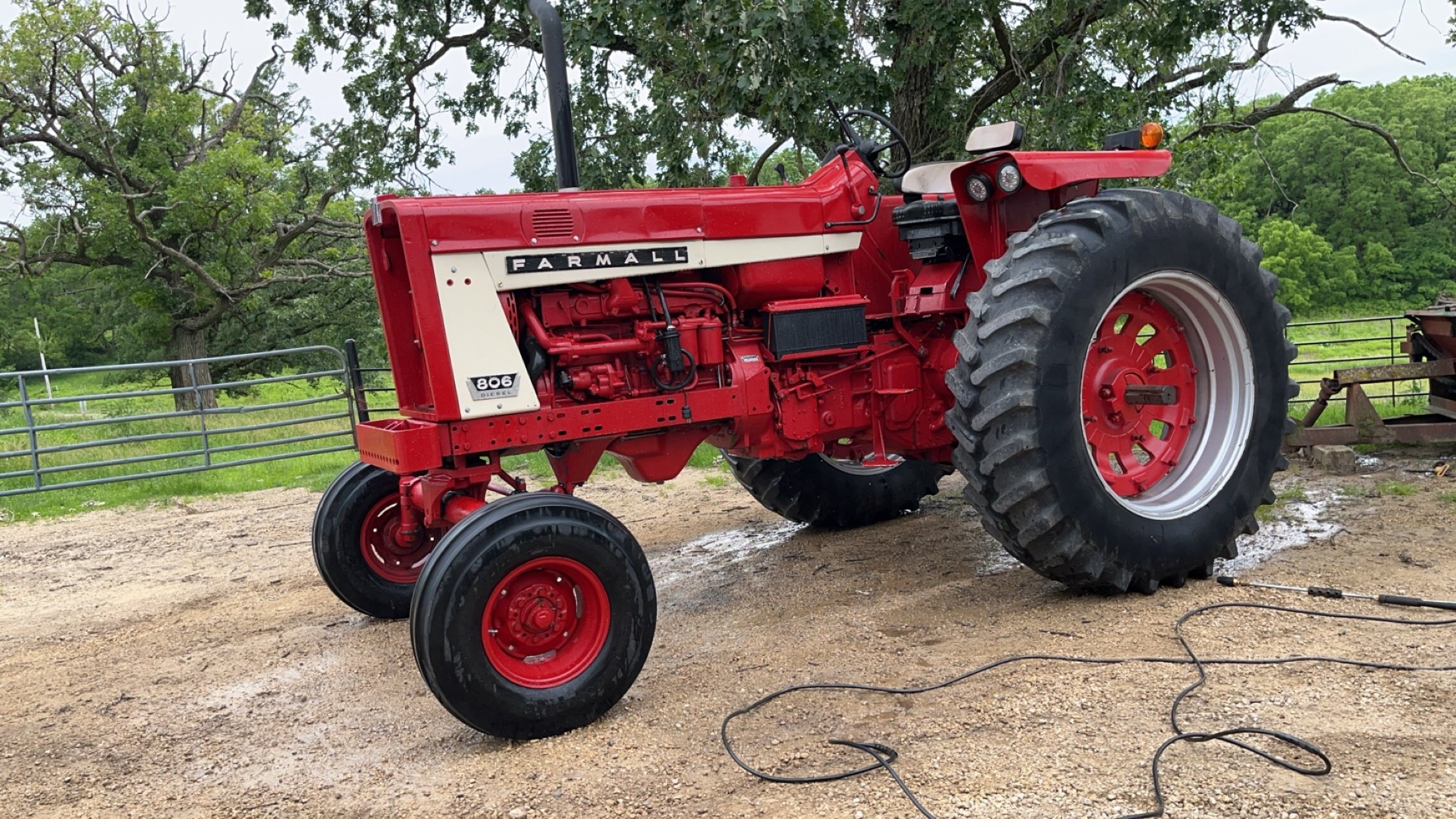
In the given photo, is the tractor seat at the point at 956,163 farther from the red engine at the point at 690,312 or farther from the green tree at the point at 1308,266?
the green tree at the point at 1308,266

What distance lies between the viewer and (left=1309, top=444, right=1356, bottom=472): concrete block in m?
6.60

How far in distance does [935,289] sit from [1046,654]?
1723mm

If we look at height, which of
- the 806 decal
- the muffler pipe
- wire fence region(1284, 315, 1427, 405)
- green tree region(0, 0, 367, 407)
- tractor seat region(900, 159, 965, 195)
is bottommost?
wire fence region(1284, 315, 1427, 405)

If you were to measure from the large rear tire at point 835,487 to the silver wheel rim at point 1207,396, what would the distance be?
154cm

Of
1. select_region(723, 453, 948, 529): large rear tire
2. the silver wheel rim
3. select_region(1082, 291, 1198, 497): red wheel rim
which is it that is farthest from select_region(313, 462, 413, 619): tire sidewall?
the silver wheel rim

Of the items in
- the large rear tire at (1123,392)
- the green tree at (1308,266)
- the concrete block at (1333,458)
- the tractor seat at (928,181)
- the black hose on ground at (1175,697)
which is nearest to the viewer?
the black hose on ground at (1175,697)

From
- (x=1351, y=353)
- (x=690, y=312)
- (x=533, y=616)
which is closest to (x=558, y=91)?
(x=690, y=312)

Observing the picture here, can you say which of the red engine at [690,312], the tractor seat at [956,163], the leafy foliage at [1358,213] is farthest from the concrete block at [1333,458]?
the leafy foliage at [1358,213]

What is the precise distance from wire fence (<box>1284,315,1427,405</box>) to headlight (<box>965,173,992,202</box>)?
1516mm

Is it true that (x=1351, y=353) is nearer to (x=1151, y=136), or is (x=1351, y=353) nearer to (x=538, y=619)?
(x=1151, y=136)

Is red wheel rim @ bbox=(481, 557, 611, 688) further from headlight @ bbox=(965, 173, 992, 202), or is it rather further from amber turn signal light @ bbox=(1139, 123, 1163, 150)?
amber turn signal light @ bbox=(1139, 123, 1163, 150)

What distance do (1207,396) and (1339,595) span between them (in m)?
1.04

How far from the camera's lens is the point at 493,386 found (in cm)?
386

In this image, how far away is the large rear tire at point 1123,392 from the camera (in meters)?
4.06
